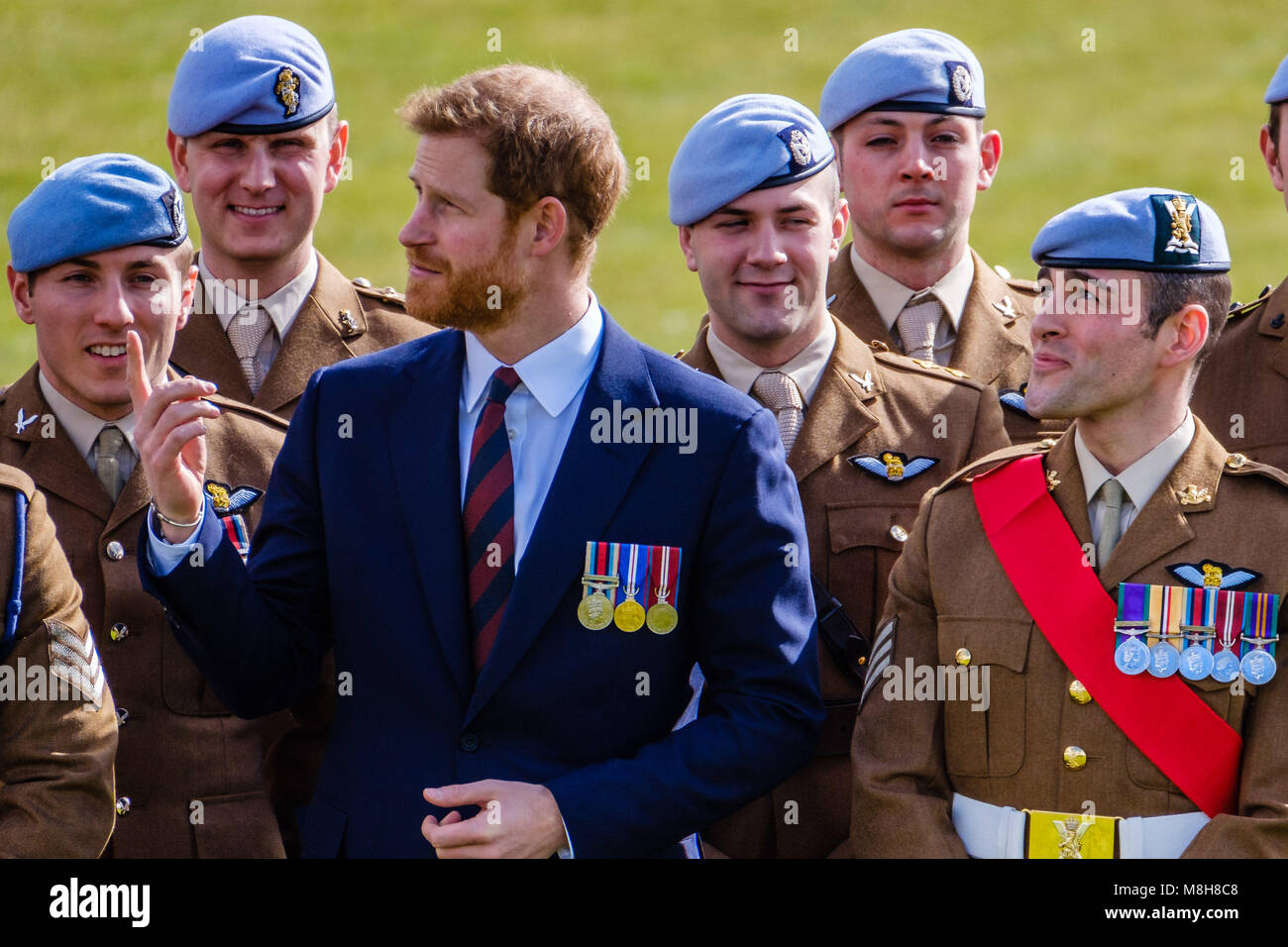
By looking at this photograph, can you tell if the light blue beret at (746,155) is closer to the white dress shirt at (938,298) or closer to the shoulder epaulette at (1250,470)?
the white dress shirt at (938,298)

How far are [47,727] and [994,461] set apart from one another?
2.31 m

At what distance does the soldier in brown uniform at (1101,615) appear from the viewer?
16.4ft

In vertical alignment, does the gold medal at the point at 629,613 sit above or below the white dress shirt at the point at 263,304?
below

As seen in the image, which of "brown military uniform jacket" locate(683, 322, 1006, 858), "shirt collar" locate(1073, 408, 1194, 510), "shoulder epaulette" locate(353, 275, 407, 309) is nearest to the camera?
"shirt collar" locate(1073, 408, 1194, 510)

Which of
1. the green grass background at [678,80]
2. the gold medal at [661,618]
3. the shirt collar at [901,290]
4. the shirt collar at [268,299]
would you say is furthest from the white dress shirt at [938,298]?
the green grass background at [678,80]

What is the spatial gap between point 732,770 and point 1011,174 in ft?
61.3

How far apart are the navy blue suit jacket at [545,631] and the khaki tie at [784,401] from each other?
0.87m

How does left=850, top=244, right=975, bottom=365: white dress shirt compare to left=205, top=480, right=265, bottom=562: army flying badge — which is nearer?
left=205, top=480, right=265, bottom=562: army flying badge

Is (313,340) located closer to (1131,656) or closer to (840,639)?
(840,639)

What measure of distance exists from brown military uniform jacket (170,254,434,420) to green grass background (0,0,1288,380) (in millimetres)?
13825

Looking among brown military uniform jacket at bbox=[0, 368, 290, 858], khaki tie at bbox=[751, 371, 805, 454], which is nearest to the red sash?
khaki tie at bbox=[751, 371, 805, 454]

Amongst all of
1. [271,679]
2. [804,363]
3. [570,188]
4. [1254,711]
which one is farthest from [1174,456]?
[271,679]

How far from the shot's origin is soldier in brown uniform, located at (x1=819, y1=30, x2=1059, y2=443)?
659 cm

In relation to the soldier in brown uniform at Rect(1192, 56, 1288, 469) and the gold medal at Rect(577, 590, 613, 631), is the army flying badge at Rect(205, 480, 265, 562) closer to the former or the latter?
the gold medal at Rect(577, 590, 613, 631)
